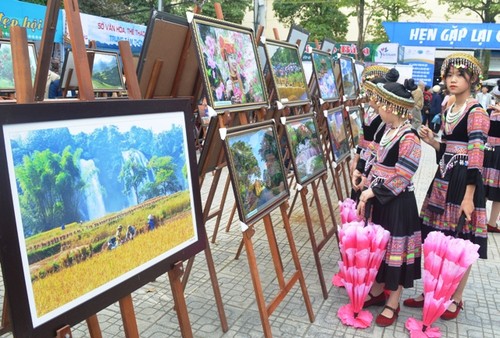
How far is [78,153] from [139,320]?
1873mm

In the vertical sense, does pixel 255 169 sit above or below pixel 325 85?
below

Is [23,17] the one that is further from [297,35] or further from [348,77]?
[348,77]

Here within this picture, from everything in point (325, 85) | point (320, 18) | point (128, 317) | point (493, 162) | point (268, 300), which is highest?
point (320, 18)

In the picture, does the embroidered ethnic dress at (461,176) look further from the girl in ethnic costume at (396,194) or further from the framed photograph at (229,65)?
the framed photograph at (229,65)

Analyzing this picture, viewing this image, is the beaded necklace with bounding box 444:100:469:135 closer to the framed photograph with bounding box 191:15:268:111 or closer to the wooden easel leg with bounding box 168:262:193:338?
the framed photograph with bounding box 191:15:268:111

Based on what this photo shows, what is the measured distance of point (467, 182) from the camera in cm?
287

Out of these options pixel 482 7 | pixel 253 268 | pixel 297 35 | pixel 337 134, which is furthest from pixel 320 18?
pixel 253 268

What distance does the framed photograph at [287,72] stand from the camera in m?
3.46

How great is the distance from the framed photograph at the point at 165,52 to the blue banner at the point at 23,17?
20.3ft

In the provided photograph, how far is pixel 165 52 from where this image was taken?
2.75 meters

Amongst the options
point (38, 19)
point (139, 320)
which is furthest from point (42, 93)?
point (38, 19)

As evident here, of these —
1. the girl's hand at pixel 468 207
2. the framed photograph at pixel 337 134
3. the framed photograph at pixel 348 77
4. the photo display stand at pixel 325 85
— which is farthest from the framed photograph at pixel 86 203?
the framed photograph at pixel 348 77

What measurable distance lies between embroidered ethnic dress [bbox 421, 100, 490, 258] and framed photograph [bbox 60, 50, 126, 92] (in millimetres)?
3701

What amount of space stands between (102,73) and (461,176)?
4137 millimetres
